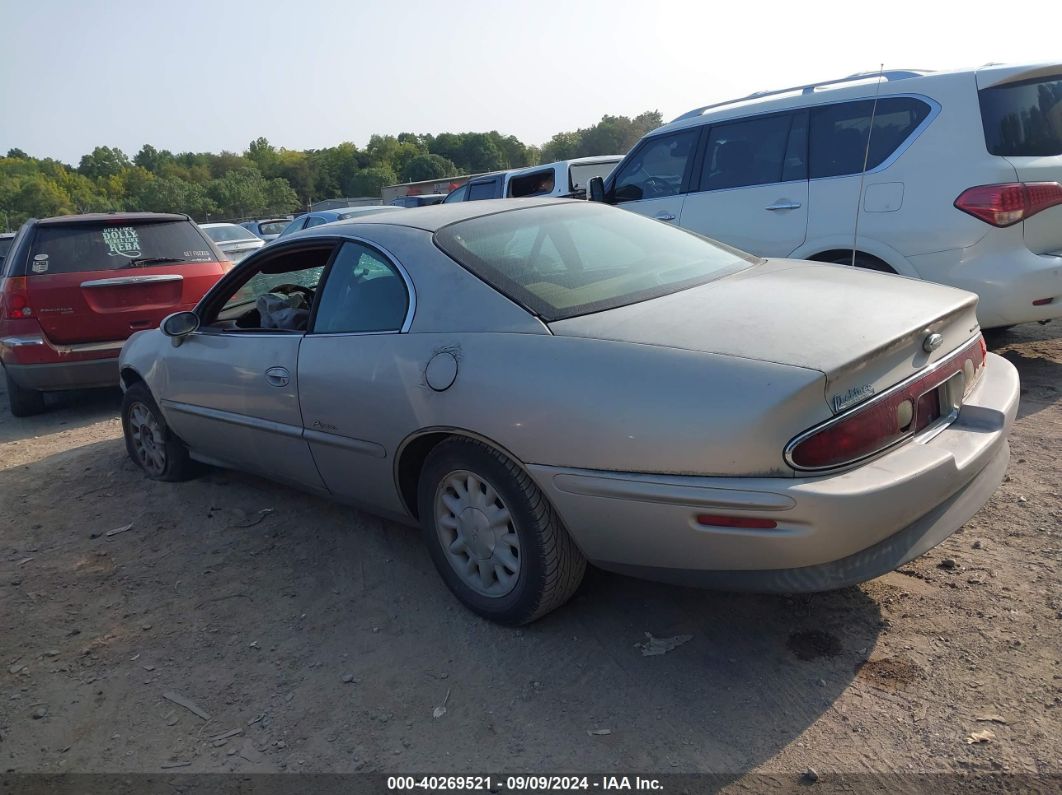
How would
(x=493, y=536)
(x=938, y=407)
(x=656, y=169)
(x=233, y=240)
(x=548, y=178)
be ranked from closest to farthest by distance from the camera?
1. (x=938, y=407)
2. (x=493, y=536)
3. (x=656, y=169)
4. (x=548, y=178)
5. (x=233, y=240)

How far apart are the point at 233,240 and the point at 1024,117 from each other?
1411cm

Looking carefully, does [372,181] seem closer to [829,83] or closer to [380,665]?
Answer: [829,83]

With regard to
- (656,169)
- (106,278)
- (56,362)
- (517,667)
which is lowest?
(517,667)

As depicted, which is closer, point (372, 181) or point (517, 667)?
point (517, 667)

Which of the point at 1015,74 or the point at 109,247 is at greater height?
the point at 1015,74

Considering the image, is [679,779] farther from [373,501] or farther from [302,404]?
[302,404]

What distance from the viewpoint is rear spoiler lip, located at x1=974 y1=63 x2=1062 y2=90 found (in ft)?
16.2

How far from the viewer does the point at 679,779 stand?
2.24 m

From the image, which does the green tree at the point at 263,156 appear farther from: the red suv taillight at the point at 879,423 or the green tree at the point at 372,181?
the red suv taillight at the point at 879,423

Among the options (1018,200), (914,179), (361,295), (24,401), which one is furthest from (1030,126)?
(24,401)

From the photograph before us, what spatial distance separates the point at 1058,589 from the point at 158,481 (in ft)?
15.5

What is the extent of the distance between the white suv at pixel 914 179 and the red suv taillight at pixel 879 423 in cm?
236

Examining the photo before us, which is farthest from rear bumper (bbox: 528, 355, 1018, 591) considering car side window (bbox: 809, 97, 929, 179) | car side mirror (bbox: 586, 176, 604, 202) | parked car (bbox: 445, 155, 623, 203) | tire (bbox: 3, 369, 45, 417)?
parked car (bbox: 445, 155, 623, 203)

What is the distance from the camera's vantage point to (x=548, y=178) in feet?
41.4
